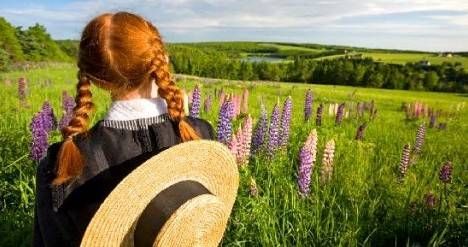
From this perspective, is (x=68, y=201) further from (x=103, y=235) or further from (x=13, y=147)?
(x=13, y=147)

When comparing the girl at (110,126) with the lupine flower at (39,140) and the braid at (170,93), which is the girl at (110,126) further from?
the lupine flower at (39,140)

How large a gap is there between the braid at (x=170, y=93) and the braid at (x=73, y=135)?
1.30ft

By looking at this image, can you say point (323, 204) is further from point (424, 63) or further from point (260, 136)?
point (424, 63)

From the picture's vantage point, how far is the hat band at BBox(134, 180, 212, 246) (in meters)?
2.56

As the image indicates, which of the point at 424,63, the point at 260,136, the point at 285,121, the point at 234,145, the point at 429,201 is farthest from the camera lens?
the point at 424,63

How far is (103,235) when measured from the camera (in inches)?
104

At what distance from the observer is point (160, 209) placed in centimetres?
260

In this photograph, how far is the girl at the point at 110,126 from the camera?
9.64ft

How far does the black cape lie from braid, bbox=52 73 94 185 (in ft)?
0.19

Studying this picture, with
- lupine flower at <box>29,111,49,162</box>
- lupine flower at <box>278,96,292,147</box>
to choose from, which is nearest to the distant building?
lupine flower at <box>278,96,292,147</box>

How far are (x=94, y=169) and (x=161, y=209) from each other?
0.57 metres

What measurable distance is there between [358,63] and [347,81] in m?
4.11

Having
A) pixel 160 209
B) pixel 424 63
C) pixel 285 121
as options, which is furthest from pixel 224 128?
pixel 424 63

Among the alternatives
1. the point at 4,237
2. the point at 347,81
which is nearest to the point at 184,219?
the point at 4,237
